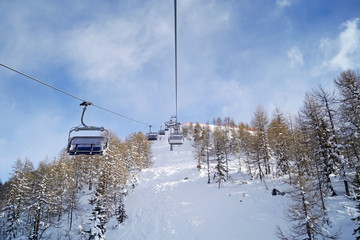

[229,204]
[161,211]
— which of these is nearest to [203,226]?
[229,204]

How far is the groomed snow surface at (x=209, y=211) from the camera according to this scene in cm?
1662

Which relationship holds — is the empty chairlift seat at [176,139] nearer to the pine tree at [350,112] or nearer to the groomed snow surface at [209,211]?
the groomed snow surface at [209,211]

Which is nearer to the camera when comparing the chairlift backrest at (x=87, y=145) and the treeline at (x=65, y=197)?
the chairlift backrest at (x=87, y=145)

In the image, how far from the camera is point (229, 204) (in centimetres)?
2252

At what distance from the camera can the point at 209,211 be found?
2181cm

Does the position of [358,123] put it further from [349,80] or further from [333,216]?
[333,216]

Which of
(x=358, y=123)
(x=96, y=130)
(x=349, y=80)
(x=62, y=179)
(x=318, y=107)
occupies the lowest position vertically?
(x=62, y=179)

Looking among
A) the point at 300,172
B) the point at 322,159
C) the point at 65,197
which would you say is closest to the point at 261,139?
the point at 322,159

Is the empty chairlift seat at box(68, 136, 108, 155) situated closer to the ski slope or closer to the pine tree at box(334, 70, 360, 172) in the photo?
the ski slope

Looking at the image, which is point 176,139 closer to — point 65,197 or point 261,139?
point 261,139

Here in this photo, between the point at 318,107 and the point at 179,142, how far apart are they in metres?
18.1

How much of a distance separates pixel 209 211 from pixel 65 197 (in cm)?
2589

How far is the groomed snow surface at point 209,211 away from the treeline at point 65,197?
3.54 meters

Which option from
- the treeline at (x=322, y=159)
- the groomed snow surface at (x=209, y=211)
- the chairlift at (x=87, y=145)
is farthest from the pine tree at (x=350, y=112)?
the chairlift at (x=87, y=145)
